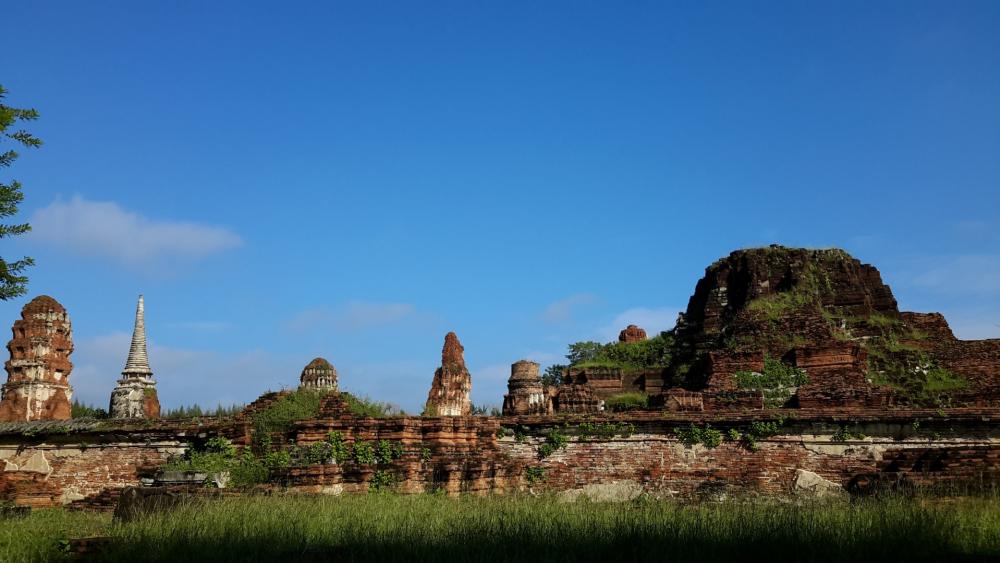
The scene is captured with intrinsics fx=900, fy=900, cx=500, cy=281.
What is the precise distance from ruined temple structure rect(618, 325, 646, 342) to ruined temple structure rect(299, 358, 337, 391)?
1751 centimetres

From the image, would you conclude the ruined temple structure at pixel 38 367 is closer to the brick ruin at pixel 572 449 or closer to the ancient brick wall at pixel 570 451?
the brick ruin at pixel 572 449

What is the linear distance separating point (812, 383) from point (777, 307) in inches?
156

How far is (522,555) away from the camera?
25.3 feet

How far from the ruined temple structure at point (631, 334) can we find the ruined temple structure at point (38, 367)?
771 inches

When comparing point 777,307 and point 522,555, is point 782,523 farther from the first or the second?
point 777,307

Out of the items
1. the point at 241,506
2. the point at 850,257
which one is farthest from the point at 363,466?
the point at 850,257

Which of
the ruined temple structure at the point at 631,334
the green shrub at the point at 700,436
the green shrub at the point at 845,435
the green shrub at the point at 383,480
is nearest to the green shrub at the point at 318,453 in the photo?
the green shrub at the point at 383,480

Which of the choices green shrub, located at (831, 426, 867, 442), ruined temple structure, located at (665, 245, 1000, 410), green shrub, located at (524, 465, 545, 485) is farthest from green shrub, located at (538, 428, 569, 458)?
ruined temple structure, located at (665, 245, 1000, 410)

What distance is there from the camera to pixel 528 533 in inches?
341

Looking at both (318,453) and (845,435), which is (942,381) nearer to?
(845,435)

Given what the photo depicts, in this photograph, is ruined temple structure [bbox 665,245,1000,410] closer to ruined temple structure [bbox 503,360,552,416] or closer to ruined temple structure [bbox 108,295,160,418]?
ruined temple structure [bbox 503,360,552,416]

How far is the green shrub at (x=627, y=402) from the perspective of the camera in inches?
938

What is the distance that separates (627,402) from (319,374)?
31.8 ft

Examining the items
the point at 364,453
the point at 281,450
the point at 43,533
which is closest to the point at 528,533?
the point at 43,533
